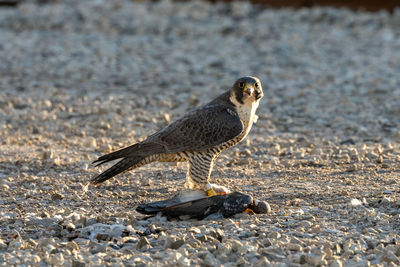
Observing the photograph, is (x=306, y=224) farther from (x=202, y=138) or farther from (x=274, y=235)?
(x=202, y=138)

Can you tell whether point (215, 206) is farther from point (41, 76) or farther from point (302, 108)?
point (41, 76)

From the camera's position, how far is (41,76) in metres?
12.0

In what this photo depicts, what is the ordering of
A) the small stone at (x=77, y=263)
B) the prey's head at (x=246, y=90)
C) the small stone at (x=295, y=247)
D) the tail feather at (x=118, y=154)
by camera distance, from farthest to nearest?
the prey's head at (x=246, y=90) < the tail feather at (x=118, y=154) < the small stone at (x=295, y=247) < the small stone at (x=77, y=263)

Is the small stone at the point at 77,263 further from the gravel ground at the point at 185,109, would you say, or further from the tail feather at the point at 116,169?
the tail feather at the point at 116,169

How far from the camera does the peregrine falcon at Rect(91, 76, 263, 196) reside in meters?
6.08

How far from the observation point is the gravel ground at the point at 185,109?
4773 millimetres

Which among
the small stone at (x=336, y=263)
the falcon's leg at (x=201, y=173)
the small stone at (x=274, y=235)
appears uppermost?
the falcon's leg at (x=201, y=173)

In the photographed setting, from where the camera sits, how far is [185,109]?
10.0 m

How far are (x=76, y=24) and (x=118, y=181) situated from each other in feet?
34.3

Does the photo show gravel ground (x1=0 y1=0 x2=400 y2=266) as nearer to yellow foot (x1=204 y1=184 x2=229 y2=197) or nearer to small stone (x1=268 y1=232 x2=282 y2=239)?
small stone (x1=268 y1=232 x2=282 y2=239)

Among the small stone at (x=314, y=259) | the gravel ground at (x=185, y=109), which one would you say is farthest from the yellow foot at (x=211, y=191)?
the small stone at (x=314, y=259)

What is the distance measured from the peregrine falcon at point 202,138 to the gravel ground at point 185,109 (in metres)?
0.32

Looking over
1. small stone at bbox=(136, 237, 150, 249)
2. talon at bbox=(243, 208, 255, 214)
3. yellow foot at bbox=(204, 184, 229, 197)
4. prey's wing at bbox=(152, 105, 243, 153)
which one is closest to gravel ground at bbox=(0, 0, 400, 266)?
small stone at bbox=(136, 237, 150, 249)

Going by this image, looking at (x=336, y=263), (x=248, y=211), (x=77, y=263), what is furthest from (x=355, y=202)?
(x=77, y=263)
